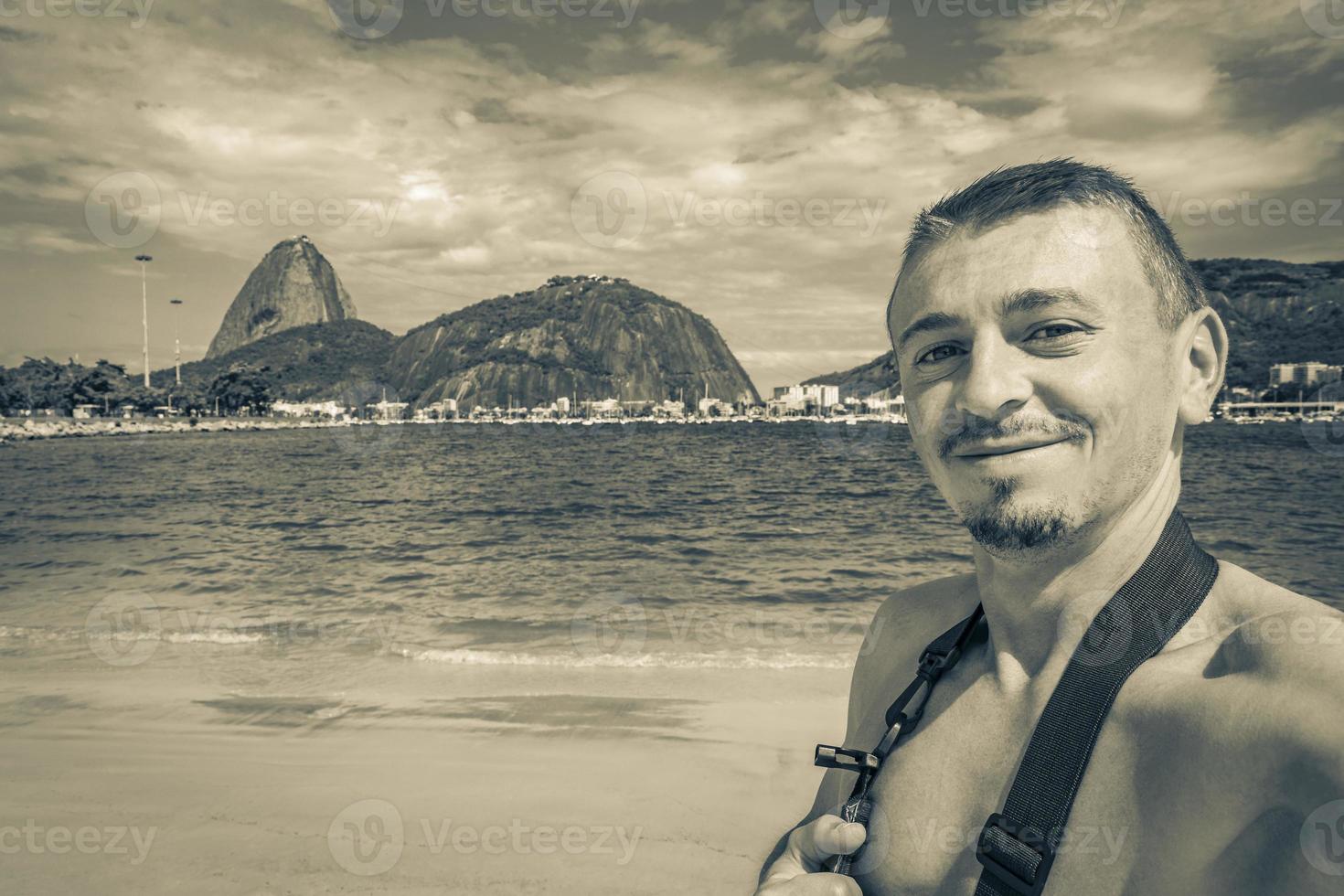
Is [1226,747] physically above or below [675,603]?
above

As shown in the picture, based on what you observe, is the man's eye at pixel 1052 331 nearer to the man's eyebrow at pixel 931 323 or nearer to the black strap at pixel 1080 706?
the man's eyebrow at pixel 931 323

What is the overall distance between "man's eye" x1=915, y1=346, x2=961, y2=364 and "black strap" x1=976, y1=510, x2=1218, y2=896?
1.54 ft

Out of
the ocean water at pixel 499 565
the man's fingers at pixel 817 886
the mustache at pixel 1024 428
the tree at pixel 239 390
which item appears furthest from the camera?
the tree at pixel 239 390

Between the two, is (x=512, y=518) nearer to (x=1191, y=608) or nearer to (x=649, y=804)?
(x=649, y=804)

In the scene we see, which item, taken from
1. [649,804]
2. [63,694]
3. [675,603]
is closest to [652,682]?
[649,804]

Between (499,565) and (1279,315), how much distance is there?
211 m

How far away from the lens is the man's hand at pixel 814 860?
1.37 metres

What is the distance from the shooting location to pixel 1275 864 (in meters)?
0.92

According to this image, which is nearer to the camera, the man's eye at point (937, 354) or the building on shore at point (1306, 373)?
the man's eye at point (937, 354)

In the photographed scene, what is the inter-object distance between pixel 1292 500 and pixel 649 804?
1442 inches

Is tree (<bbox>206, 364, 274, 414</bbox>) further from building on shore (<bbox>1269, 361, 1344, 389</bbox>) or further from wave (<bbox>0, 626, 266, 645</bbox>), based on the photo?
building on shore (<bbox>1269, 361, 1344, 389</bbox>)

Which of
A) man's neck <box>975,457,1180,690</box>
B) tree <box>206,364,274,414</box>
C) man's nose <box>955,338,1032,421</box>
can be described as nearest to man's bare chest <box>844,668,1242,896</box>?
man's neck <box>975,457,1180,690</box>

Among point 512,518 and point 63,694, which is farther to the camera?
point 512,518

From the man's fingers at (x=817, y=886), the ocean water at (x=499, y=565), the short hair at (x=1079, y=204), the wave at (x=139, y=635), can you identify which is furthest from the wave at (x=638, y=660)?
the short hair at (x=1079, y=204)
